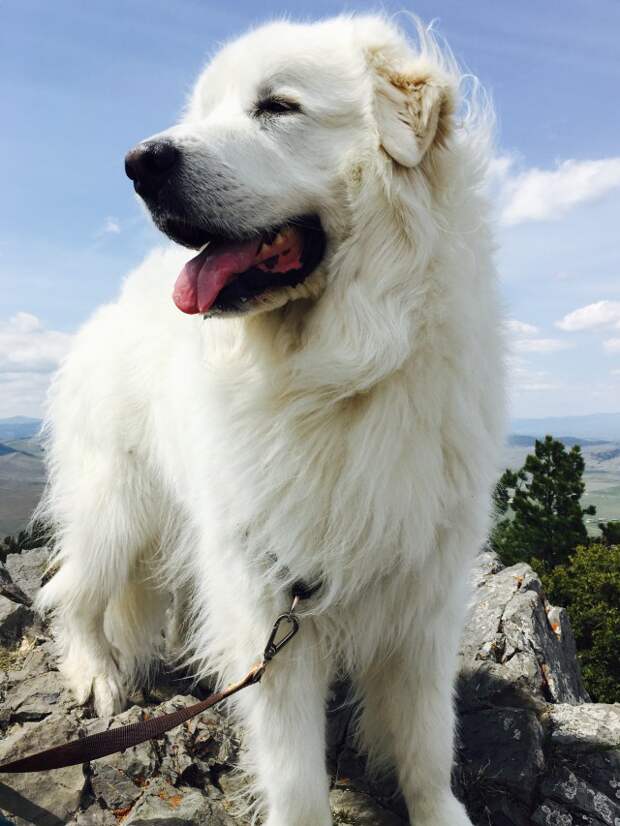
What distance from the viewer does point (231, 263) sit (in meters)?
2.26

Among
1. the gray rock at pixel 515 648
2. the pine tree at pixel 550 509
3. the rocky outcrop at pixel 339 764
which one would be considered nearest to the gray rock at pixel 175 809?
the rocky outcrop at pixel 339 764

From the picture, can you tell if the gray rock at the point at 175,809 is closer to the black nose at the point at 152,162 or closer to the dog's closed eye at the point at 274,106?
the black nose at the point at 152,162

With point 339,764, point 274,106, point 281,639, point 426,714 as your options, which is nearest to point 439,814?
point 426,714

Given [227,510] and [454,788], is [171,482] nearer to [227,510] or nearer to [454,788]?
[227,510]

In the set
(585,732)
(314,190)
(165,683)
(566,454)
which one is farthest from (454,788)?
(566,454)

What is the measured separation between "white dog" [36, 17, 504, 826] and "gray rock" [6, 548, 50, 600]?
3.31 m

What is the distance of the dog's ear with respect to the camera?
86.9 inches

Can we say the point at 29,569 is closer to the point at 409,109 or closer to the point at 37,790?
the point at 37,790

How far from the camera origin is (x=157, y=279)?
3.34m

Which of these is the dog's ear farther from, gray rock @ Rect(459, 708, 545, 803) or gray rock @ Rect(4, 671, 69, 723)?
gray rock @ Rect(4, 671, 69, 723)

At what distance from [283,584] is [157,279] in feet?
5.51

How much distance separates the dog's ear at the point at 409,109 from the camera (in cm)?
221

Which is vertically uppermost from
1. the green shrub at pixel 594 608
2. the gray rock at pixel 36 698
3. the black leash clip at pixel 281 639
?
the black leash clip at pixel 281 639

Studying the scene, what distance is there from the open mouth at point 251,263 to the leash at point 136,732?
3.40 ft
